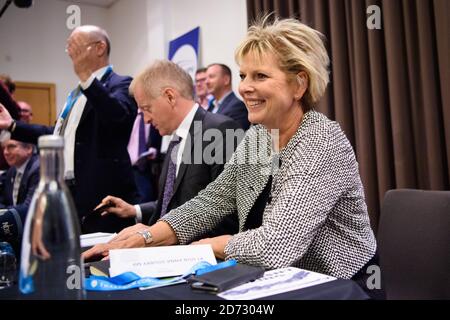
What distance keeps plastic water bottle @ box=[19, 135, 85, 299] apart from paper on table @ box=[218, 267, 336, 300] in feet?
0.82

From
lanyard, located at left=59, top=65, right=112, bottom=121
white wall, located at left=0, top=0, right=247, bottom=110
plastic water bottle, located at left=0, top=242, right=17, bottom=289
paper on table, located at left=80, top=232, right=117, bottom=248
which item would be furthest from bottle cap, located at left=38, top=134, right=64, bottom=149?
white wall, located at left=0, top=0, right=247, bottom=110

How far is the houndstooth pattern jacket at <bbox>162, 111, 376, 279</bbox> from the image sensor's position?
959 millimetres

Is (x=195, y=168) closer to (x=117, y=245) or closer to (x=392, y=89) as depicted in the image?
(x=117, y=245)

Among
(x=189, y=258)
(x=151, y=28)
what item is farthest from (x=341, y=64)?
(x=151, y=28)

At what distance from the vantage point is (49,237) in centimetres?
60

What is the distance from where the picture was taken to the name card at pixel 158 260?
0.87 metres

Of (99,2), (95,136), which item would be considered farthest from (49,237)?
(99,2)

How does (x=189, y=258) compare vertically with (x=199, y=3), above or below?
below

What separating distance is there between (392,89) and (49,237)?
206cm

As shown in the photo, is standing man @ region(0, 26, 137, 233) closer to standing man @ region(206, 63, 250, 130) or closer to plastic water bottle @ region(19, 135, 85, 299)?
standing man @ region(206, 63, 250, 130)

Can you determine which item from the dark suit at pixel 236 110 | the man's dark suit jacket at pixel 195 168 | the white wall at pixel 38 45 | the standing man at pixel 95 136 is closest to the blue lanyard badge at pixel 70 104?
the standing man at pixel 95 136

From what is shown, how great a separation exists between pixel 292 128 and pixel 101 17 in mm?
5952

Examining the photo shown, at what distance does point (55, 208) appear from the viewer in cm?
60
